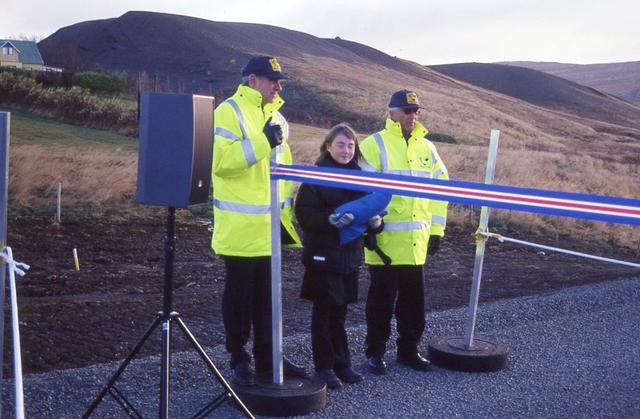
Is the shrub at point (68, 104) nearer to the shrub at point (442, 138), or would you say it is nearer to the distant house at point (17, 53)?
the shrub at point (442, 138)

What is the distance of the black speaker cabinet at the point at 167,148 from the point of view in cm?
466

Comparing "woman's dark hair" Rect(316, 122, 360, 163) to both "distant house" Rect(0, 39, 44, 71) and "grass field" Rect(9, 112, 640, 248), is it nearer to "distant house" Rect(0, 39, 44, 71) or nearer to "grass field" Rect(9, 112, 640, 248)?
"grass field" Rect(9, 112, 640, 248)

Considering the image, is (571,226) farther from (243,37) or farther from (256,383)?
(243,37)

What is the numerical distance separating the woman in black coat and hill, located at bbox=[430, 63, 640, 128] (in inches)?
3637

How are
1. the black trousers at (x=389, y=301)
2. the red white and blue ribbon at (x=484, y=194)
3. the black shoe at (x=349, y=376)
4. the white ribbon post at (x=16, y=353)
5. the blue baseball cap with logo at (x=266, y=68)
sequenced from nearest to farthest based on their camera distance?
the white ribbon post at (x=16, y=353) → the red white and blue ribbon at (x=484, y=194) → the blue baseball cap with logo at (x=266, y=68) → the black shoe at (x=349, y=376) → the black trousers at (x=389, y=301)

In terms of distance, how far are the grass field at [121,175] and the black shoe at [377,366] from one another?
9455mm

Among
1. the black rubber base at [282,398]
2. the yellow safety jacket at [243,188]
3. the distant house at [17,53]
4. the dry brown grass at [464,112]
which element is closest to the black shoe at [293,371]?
the black rubber base at [282,398]

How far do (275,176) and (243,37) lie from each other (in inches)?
3780

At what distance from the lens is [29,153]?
1828cm

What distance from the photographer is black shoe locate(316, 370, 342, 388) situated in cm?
654

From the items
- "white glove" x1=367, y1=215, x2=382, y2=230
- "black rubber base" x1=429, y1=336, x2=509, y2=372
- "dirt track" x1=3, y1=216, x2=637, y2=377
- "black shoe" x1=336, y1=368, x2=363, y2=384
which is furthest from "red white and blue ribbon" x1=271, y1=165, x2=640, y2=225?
"dirt track" x1=3, y1=216, x2=637, y2=377

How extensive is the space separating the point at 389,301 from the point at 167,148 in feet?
9.61

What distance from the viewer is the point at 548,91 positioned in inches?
4648

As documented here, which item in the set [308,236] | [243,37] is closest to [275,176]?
[308,236]
